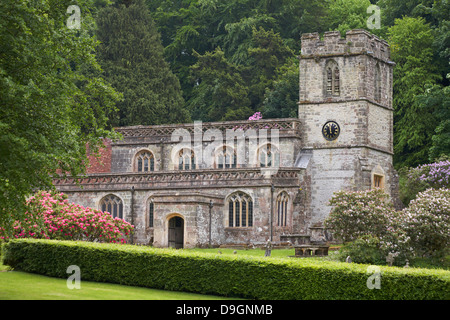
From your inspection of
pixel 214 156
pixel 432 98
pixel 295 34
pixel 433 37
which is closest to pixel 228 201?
pixel 214 156

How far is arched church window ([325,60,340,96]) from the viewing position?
1923 inches

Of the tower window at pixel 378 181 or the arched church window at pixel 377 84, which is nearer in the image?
the tower window at pixel 378 181

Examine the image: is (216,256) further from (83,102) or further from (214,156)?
(214,156)

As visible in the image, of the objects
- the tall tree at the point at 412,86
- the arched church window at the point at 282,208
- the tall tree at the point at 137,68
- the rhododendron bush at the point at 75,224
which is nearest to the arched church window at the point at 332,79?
the arched church window at the point at 282,208

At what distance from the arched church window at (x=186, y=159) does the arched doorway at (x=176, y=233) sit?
26.1 ft

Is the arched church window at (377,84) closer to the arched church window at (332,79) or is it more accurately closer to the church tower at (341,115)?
the church tower at (341,115)

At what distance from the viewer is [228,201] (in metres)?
45.7

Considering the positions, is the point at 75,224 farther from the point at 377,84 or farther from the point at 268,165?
the point at 377,84

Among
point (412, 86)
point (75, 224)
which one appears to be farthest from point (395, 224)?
point (412, 86)

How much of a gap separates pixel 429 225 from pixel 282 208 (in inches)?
483

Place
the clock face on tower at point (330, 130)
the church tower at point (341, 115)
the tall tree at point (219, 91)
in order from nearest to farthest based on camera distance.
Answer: the church tower at point (341, 115) → the clock face on tower at point (330, 130) → the tall tree at point (219, 91)

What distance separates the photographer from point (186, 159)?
171ft

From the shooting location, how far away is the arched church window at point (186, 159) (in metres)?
52.1

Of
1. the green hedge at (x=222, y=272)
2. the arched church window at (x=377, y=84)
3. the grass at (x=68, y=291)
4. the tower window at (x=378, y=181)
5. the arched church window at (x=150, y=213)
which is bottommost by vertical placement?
the grass at (x=68, y=291)
